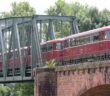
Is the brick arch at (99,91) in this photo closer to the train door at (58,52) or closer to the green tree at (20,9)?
the train door at (58,52)

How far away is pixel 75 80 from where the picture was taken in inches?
915

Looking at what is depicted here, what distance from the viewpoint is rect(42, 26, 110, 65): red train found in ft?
90.3

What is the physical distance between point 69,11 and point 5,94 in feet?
49.5

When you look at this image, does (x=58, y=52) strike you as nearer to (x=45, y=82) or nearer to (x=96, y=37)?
(x=96, y=37)

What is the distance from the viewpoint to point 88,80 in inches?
861

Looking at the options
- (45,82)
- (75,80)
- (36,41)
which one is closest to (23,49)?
(36,41)

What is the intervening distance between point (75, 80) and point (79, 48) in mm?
7701

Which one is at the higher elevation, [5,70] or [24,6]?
[24,6]

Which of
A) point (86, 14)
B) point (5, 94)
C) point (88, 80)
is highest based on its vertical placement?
point (86, 14)

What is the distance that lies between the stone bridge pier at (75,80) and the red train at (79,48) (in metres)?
2.42

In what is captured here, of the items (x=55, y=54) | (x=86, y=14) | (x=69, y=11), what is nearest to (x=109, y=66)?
(x=55, y=54)

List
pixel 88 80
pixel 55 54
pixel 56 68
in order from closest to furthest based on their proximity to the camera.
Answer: pixel 88 80 → pixel 56 68 → pixel 55 54

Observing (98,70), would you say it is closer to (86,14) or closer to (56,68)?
(56,68)

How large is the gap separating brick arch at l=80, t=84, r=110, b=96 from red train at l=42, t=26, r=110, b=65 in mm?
2213
